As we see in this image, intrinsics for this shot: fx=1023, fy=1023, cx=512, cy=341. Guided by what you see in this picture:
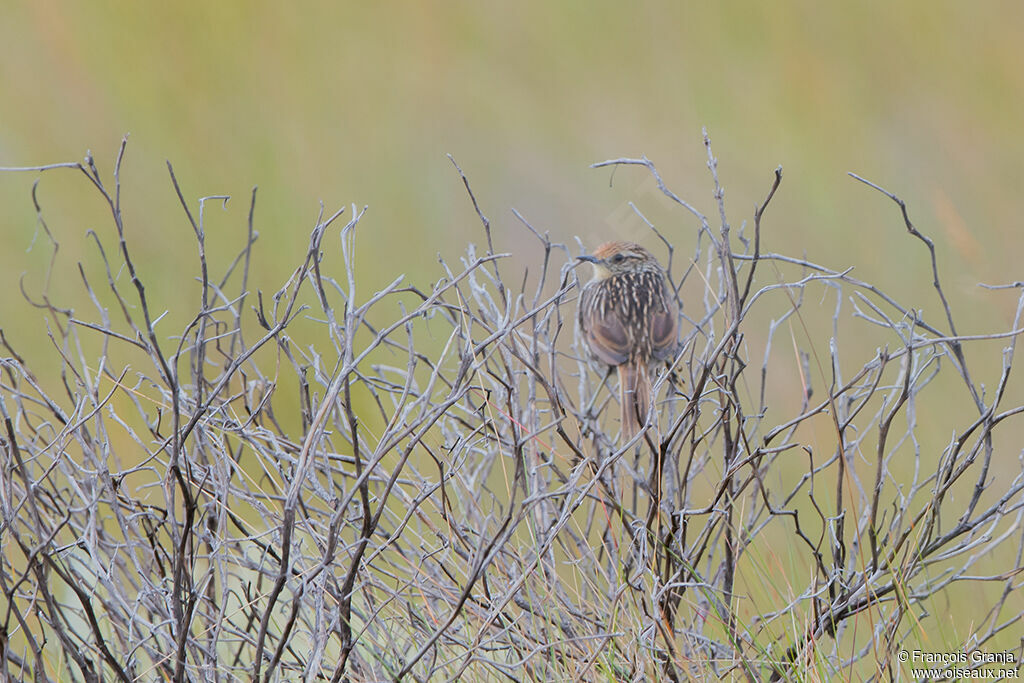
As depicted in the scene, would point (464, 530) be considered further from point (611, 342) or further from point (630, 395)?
point (611, 342)

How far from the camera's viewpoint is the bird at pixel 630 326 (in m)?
3.35

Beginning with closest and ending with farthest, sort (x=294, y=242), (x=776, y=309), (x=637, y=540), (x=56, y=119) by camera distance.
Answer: (x=637, y=540)
(x=776, y=309)
(x=294, y=242)
(x=56, y=119)

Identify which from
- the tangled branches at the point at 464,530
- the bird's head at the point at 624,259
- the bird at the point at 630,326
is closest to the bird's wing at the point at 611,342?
the bird at the point at 630,326

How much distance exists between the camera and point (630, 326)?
11.5 feet

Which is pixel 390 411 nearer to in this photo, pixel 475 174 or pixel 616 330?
pixel 616 330

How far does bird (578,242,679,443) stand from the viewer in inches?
132

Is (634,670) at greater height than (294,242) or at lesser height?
lesser

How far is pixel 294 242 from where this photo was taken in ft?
15.9

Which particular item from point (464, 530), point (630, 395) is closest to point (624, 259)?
point (630, 395)

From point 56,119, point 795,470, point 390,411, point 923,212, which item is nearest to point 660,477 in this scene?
point 390,411

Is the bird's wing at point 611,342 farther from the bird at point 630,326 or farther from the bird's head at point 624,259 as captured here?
the bird's head at point 624,259

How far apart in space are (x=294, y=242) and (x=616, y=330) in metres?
1.99

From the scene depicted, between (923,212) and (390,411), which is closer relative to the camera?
(390,411)

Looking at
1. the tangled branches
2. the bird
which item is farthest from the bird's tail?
the tangled branches
